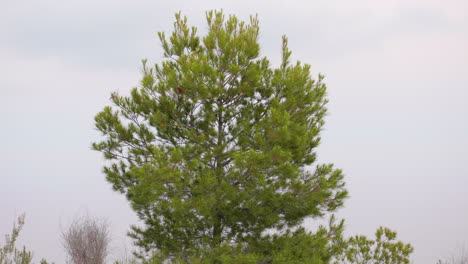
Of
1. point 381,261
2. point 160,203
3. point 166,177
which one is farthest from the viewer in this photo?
point 381,261

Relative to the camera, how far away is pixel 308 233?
1277 centimetres

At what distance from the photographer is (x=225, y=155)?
478 inches

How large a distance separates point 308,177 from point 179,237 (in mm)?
3560

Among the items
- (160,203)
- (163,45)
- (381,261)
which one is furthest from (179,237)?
(381,261)

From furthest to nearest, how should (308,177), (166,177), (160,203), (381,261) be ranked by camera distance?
(381,261), (308,177), (160,203), (166,177)

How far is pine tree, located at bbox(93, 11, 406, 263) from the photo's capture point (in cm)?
1144

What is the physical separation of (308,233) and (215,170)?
283cm

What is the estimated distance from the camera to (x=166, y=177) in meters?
10.9

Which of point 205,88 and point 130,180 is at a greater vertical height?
point 205,88

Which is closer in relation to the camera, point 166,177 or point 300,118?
point 166,177

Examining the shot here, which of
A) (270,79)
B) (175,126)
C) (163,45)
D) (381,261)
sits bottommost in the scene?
(381,261)

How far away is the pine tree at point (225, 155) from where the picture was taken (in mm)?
11438

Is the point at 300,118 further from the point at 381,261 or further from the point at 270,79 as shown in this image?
the point at 381,261

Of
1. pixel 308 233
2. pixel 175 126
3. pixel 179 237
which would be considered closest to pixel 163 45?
pixel 175 126
